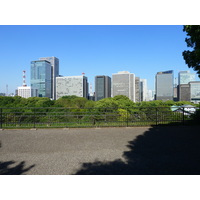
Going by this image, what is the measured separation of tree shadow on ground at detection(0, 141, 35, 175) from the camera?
2.82 metres

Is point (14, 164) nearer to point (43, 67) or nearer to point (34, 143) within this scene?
point (34, 143)

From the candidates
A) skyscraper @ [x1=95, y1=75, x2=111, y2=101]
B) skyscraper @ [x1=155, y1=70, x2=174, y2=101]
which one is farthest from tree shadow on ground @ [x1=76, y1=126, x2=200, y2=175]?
skyscraper @ [x1=155, y1=70, x2=174, y2=101]

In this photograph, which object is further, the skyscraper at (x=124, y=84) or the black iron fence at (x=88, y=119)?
the skyscraper at (x=124, y=84)

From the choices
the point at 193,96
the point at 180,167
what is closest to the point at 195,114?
the point at 180,167

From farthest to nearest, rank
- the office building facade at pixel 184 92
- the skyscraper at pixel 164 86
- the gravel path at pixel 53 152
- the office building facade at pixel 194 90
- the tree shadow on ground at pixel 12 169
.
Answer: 1. the skyscraper at pixel 164 86
2. the office building facade at pixel 184 92
3. the office building facade at pixel 194 90
4. the gravel path at pixel 53 152
5. the tree shadow on ground at pixel 12 169

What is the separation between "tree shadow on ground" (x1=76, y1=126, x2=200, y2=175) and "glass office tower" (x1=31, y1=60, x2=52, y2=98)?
15985cm

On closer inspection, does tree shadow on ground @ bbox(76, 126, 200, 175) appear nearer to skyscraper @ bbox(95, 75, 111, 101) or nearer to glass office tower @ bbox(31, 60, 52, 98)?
skyscraper @ bbox(95, 75, 111, 101)

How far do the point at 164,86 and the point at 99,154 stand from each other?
184m

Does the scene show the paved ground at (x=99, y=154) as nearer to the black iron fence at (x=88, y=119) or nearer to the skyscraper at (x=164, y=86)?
the black iron fence at (x=88, y=119)

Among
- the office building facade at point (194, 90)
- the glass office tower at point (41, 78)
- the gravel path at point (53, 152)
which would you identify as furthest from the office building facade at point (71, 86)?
the gravel path at point (53, 152)

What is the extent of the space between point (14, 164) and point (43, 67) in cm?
18569

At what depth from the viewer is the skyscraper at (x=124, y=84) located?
134000mm

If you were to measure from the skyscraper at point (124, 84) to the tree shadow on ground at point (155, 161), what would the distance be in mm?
129622

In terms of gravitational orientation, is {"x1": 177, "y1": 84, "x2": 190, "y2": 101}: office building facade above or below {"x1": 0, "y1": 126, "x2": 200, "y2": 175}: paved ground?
above
